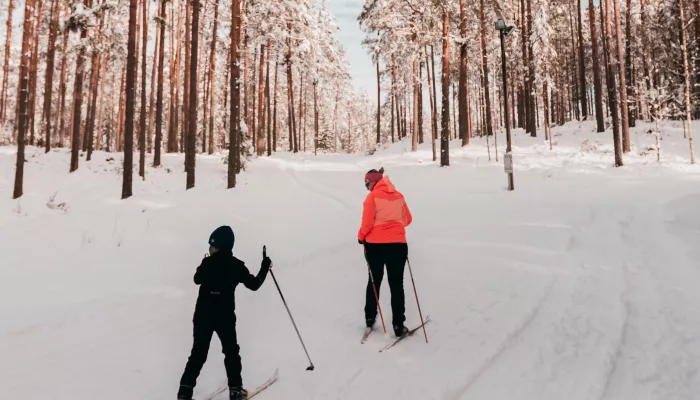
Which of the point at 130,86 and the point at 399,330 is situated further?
the point at 130,86

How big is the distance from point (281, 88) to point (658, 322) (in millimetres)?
43007

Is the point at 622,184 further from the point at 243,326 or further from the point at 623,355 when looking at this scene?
the point at 243,326

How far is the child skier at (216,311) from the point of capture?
12.3ft

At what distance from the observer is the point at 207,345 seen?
149 inches

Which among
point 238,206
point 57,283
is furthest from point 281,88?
point 57,283

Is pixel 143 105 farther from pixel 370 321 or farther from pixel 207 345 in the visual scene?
pixel 207 345

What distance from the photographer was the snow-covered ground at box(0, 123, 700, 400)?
4.17m

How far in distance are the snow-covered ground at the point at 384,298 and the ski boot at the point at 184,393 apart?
37cm

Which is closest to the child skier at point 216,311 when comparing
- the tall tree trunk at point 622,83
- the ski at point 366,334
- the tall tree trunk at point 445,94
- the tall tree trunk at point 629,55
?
the ski at point 366,334

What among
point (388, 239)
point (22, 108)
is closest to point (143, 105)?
point (22, 108)

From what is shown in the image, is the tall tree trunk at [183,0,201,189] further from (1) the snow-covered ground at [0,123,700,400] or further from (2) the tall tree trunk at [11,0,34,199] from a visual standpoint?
(2) the tall tree trunk at [11,0,34,199]

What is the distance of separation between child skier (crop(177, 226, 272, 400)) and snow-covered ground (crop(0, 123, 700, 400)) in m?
0.44

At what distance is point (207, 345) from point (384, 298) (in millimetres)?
3351

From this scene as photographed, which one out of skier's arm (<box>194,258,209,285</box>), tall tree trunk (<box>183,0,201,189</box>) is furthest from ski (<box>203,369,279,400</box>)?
tall tree trunk (<box>183,0,201,189</box>)
